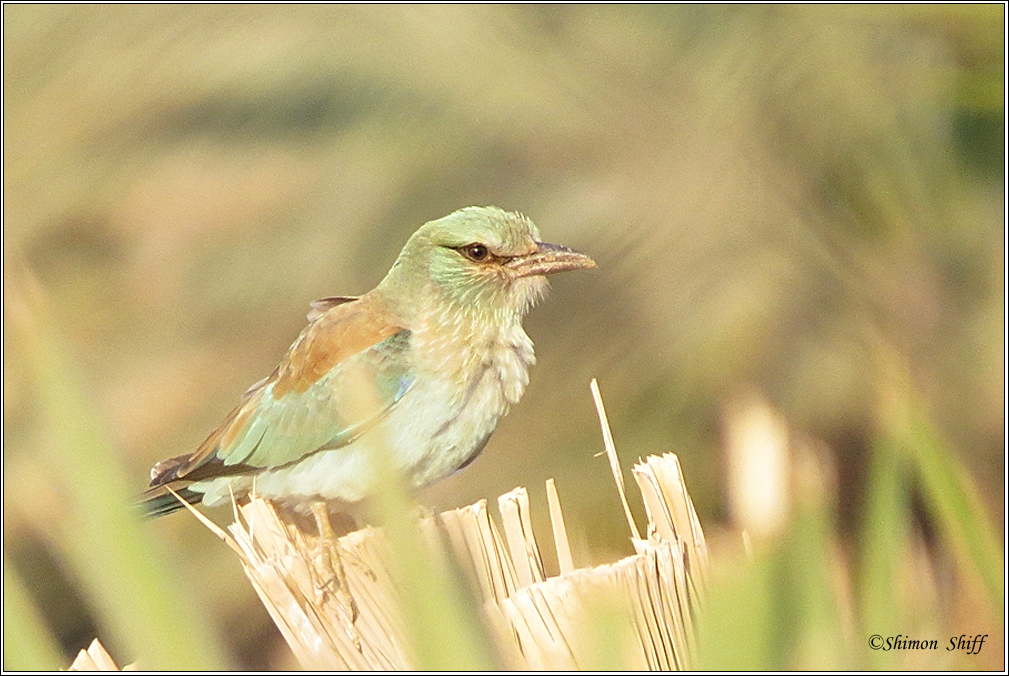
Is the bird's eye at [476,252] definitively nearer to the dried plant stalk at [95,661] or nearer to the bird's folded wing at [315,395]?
the bird's folded wing at [315,395]

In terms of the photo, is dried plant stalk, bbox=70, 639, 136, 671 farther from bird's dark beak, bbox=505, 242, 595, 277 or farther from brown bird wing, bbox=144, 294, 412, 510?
bird's dark beak, bbox=505, 242, 595, 277

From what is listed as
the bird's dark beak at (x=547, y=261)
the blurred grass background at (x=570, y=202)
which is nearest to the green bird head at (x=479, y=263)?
the bird's dark beak at (x=547, y=261)

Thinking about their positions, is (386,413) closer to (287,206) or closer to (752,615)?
(287,206)

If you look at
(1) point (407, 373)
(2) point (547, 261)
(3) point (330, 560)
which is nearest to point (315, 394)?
(1) point (407, 373)

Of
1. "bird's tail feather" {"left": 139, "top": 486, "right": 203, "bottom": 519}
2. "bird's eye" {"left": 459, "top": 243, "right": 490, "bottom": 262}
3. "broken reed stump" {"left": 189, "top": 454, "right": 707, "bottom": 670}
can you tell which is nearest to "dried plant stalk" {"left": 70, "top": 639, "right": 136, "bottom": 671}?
"broken reed stump" {"left": 189, "top": 454, "right": 707, "bottom": 670}

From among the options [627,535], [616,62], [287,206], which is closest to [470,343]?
[627,535]

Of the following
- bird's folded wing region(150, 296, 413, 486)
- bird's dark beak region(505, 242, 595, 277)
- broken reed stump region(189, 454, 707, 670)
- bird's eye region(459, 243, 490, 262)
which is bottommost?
broken reed stump region(189, 454, 707, 670)

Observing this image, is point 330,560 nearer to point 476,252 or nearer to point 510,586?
point 510,586
